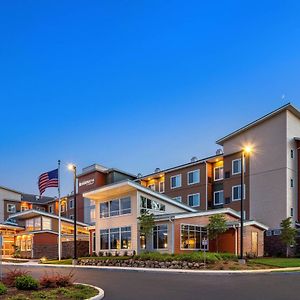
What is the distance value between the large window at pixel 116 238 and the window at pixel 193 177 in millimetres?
17014

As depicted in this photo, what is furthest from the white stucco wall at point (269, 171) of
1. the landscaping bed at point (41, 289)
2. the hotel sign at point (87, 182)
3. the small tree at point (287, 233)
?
the landscaping bed at point (41, 289)

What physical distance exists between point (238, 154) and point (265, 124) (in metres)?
5.08

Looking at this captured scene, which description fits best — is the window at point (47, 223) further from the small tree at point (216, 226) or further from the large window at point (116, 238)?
the small tree at point (216, 226)

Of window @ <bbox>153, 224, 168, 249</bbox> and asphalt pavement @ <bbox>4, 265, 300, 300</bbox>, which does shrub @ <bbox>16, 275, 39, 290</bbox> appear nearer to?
asphalt pavement @ <bbox>4, 265, 300, 300</bbox>

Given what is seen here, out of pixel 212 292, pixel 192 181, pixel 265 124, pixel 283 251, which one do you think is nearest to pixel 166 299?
pixel 212 292

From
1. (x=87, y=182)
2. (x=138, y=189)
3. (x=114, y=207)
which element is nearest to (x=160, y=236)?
(x=138, y=189)

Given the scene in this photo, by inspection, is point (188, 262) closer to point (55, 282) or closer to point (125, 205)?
point (125, 205)

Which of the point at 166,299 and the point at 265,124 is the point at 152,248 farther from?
the point at 166,299

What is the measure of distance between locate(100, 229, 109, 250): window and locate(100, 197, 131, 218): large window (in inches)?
59.4

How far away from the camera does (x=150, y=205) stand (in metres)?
39.9

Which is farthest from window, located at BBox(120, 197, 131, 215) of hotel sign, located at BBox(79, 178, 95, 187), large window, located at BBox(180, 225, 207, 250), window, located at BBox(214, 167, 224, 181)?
hotel sign, located at BBox(79, 178, 95, 187)

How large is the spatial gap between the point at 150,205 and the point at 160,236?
3506 millimetres

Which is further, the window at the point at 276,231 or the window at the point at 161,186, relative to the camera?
the window at the point at 161,186

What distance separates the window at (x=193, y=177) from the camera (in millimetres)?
55875
